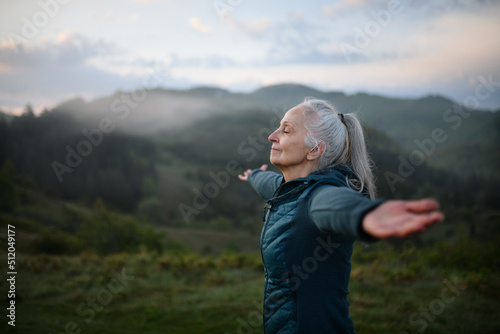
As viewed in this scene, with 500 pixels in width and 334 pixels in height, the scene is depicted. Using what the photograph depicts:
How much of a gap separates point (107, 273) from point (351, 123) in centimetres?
638

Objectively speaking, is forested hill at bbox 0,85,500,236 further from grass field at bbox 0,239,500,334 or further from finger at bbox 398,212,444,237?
finger at bbox 398,212,444,237

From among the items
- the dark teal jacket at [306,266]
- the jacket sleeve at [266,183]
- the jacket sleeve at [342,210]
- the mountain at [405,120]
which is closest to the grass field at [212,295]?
the jacket sleeve at [266,183]

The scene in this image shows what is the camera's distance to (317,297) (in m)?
1.91

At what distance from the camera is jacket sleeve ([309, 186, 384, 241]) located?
136 centimetres

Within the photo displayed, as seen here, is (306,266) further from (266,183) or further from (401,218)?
(266,183)

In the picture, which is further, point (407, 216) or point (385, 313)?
point (385, 313)

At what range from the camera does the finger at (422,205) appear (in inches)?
47.2

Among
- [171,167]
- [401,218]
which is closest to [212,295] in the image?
[401,218]

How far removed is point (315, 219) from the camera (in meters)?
1.68

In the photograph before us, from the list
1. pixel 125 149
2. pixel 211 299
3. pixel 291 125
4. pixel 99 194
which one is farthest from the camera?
pixel 125 149

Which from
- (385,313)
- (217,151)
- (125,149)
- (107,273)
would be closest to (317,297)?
(385,313)

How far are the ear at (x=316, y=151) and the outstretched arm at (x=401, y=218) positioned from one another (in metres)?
0.85

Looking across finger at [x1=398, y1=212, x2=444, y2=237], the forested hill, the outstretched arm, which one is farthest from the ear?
the forested hill

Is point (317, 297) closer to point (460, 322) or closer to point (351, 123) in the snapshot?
point (351, 123)
